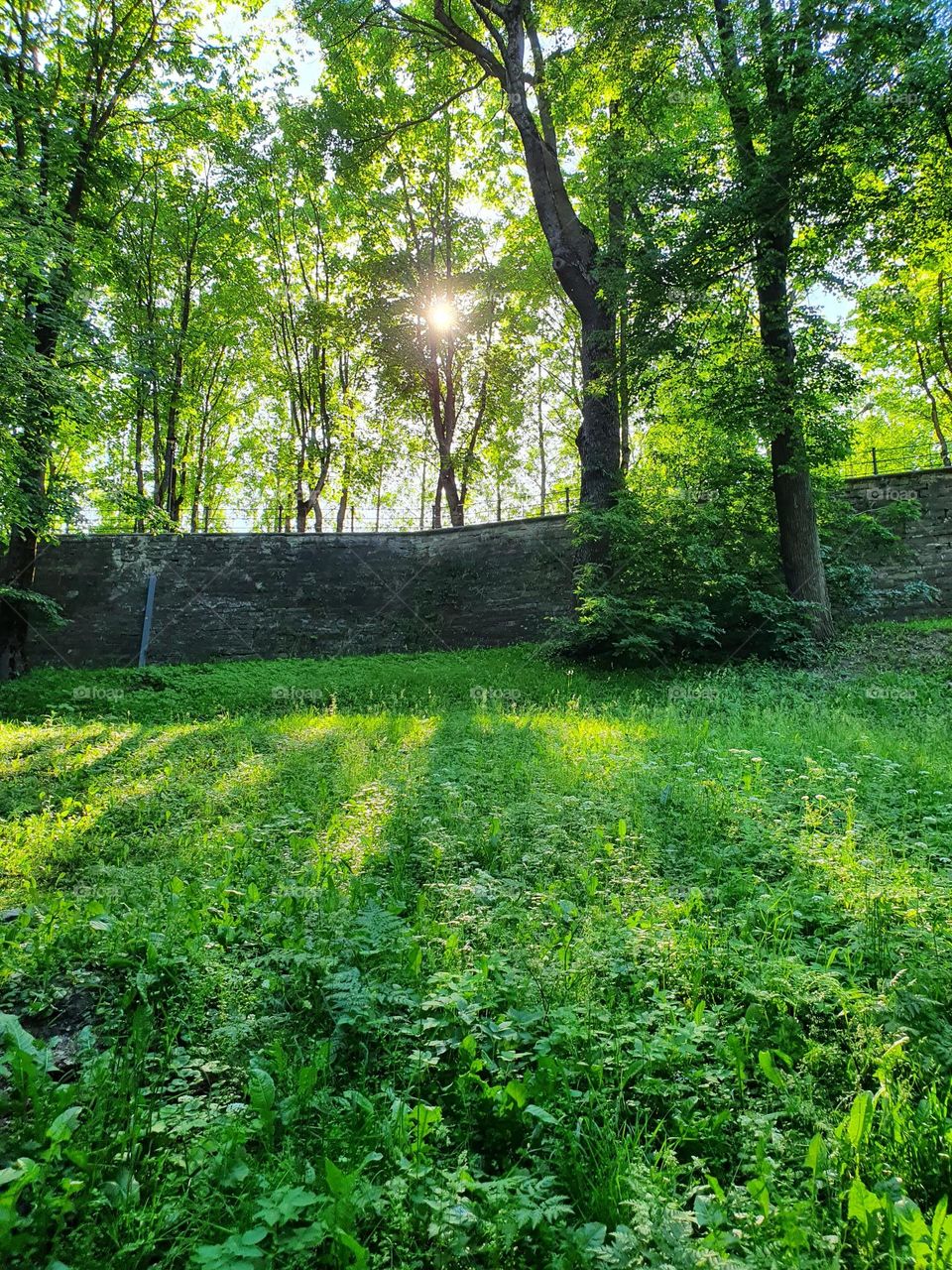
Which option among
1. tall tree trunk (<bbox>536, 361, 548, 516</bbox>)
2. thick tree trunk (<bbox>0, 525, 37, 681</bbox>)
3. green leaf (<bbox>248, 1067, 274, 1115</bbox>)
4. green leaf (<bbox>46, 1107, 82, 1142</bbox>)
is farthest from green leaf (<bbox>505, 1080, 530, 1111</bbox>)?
tall tree trunk (<bbox>536, 361, 548, 516</bbox>)

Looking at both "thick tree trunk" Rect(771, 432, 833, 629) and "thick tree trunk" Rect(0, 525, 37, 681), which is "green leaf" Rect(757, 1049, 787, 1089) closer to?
"thick tree trunk" Rect(771, 432, 833, 629)

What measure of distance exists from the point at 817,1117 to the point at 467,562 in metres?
14.2

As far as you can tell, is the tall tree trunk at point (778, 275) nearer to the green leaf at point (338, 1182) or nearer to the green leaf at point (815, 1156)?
the green leaf at point (815, 1156)

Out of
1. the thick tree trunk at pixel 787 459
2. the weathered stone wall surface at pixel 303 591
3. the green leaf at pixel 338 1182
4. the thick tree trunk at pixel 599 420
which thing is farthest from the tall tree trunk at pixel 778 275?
the green leaf at pixel 338 1182

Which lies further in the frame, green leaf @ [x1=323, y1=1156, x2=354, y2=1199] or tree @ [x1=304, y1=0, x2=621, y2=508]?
tree @ [x1=304, y1=0, x2=621, y2=508]

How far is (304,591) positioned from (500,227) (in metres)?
14.2

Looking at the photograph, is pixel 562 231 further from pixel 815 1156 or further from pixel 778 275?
pixel 815 1156

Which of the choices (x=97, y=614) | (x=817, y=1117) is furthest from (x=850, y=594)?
(x=97, y=614)

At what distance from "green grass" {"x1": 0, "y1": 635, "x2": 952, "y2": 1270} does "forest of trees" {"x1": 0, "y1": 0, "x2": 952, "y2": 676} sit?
7.55 m

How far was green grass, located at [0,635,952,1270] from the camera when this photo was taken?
1642mm

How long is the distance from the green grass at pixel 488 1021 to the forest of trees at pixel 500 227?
7.55 meters

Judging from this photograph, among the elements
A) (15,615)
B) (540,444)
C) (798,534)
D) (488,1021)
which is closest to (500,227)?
(540,444)

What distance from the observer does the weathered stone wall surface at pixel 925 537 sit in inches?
492

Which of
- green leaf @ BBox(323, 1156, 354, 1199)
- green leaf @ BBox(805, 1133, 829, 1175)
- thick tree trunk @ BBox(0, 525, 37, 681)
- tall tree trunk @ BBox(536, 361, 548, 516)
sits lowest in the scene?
green leaf @ BBox(805, 1133, 829, 1175)
